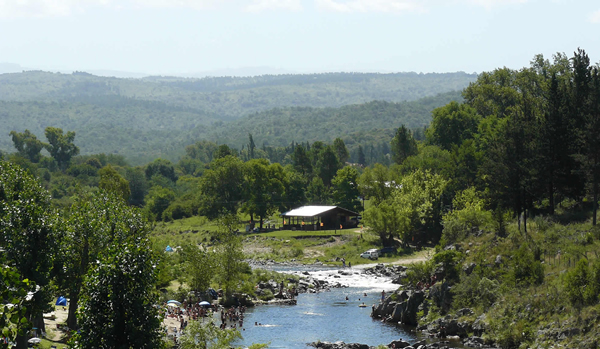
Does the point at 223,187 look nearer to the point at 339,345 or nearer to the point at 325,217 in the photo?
the point at 325,217

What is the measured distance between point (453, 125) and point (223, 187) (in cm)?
4725

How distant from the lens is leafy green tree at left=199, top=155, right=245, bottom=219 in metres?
132

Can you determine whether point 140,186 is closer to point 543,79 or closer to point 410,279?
point 543,79

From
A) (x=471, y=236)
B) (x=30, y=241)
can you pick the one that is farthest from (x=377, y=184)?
(x=30, y=241)

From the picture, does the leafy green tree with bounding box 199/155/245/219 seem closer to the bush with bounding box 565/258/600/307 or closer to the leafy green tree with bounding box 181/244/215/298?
the leafy green tree with bounding box 181/244/215/298

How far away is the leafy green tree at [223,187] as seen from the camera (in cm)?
13150

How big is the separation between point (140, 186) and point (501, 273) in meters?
146

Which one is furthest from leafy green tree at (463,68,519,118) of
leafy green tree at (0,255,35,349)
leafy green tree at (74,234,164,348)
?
leafy green tree at (0,255,35,349)

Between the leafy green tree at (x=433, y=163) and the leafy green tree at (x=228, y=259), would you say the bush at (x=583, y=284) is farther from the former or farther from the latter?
the leafy green tree at (x=433, y=163)

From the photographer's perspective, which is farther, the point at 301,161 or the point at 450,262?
the point at 301,161

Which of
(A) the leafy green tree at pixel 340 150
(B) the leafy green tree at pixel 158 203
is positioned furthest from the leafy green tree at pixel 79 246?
(A) the leafy green tree at pixel 340 150

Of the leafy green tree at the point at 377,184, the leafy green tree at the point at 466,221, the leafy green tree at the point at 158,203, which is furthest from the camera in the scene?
the leafy green tree at the point at 158,203

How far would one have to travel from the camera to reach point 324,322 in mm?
Answer: 55000

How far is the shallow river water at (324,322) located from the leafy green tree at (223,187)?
62295mm
